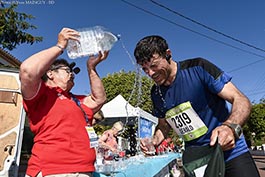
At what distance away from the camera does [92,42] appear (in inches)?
88.9

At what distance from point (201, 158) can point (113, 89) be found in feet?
67.2

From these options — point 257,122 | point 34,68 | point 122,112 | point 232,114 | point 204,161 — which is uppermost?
point 34,68

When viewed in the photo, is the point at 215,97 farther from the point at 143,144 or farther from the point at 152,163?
the point at 152,163

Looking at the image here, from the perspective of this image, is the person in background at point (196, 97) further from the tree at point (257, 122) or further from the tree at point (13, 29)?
the tree at point (257, 122)

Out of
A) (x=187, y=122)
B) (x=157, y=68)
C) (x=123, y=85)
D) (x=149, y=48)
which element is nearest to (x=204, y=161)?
(x=187, y=122)

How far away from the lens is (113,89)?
72.4ft

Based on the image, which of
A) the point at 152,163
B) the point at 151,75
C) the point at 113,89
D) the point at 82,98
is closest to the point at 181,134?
the point at 151,75

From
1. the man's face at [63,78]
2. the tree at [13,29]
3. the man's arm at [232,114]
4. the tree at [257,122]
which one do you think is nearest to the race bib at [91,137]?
the man's face at [63,78]

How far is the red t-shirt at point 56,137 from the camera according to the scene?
5.25 ft

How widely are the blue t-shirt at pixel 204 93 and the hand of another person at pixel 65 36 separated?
0.75 metres

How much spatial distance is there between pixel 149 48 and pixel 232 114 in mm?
722

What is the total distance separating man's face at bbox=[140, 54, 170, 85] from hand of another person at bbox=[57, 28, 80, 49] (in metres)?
0.52

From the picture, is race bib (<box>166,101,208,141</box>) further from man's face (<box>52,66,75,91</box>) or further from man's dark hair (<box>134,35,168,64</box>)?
man's face (<box>52,66,75,91</box>)

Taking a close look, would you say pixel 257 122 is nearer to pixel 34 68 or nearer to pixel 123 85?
pixel 123 85
